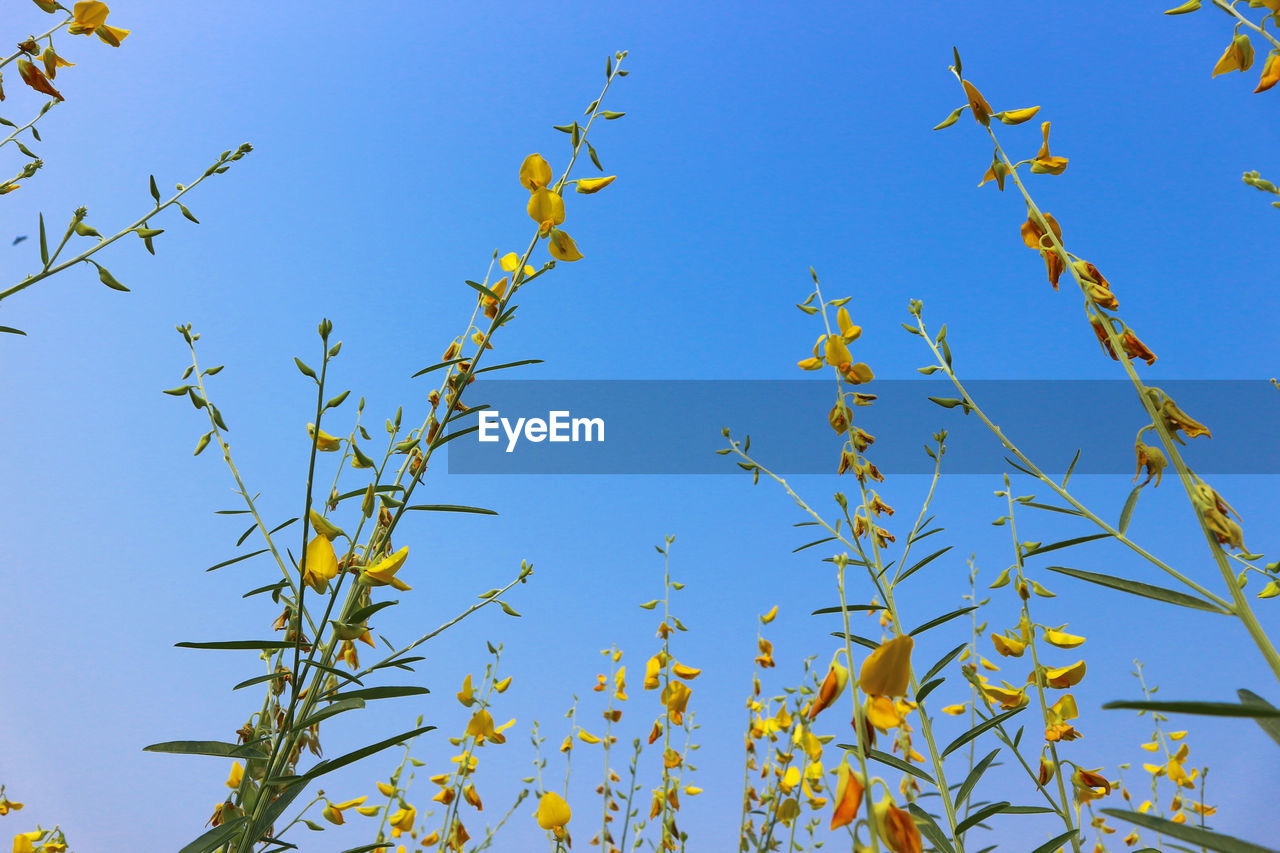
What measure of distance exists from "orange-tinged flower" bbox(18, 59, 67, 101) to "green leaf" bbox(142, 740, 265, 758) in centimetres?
144

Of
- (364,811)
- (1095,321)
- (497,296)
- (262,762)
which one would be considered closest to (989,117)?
(1095,321)

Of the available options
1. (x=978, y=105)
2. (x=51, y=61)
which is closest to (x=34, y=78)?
(x=51, y=61)

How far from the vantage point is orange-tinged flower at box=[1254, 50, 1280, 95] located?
0.99 meters

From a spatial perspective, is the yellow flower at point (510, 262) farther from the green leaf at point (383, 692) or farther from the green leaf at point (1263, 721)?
the green leaf at point (1263, 721)

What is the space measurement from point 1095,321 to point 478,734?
2.15 m

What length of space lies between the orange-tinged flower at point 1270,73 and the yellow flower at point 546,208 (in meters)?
1.12

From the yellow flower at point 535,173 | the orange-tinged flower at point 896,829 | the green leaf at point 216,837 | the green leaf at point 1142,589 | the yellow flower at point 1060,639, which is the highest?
the yellow flower at point 535,173

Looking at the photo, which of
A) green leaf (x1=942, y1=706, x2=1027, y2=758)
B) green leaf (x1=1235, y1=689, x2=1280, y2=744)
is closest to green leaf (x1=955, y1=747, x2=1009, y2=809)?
green leaf (x1=942, y1=706, x2=1027, y2=758)

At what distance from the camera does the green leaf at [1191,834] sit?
505 millimetres

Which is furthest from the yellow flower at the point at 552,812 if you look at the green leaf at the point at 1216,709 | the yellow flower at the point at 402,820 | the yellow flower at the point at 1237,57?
the yellow flower at the point at 1237,57

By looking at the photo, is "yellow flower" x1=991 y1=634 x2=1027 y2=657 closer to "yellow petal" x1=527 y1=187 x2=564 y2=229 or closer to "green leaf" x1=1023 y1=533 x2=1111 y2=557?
"green leaf" x1=1023 y1=533 x2=1111 y2=557

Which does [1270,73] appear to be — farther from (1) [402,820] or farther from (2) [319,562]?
(1) [402,820]

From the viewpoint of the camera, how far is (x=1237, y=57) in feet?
3.45

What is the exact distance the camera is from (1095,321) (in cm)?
82
